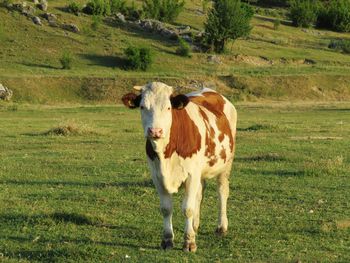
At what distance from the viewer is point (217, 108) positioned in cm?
1116

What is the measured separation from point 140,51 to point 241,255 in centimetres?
4838

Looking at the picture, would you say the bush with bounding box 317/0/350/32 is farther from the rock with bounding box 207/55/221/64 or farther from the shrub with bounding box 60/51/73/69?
the shrub with bounding box 60/51/73/69

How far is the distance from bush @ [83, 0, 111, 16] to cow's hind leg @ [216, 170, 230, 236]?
5977 centimetres

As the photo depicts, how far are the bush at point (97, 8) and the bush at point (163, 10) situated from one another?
5448 millimetres

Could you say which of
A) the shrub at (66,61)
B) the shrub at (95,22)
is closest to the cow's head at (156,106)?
the shrub at (66,61)

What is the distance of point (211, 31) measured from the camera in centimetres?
6469

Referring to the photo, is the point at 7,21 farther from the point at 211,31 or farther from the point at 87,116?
the point at 87,116

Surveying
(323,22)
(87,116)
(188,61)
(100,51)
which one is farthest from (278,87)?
(323,22)

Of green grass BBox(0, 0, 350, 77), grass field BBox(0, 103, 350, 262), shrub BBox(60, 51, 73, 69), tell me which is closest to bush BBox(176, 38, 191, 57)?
green grass BBox(0, 0, 350, 77)

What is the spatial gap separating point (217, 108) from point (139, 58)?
45360 millimetres

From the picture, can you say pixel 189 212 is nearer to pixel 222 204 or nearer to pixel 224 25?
pixel 222 204

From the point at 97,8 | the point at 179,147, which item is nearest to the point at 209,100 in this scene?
the point at 179,147

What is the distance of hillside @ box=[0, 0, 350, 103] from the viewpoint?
163 feet

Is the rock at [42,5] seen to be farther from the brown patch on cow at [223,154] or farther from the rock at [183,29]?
the brown patch on cow at [223,154]
